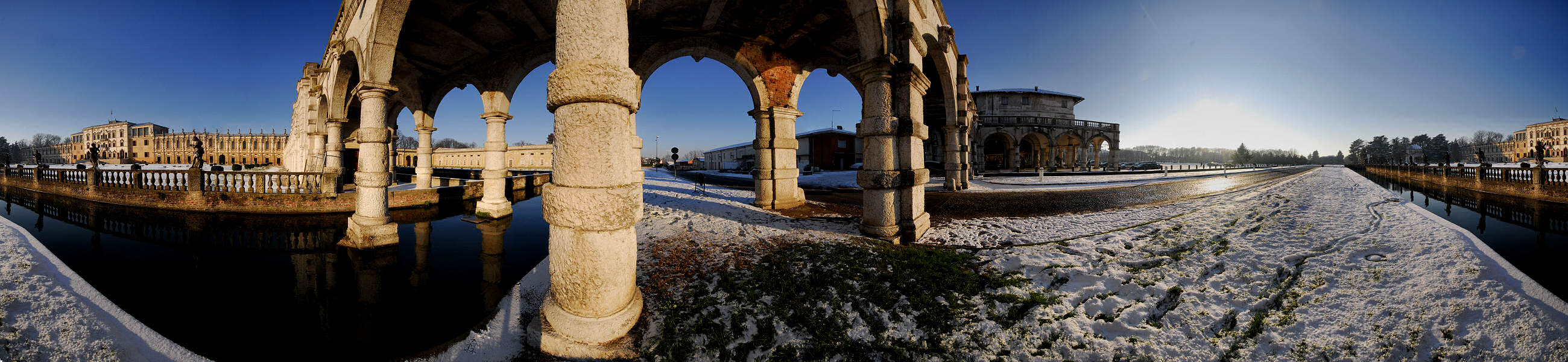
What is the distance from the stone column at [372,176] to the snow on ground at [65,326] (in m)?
2.25

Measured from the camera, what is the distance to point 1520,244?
704cm

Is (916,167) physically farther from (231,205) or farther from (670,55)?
(231,205)

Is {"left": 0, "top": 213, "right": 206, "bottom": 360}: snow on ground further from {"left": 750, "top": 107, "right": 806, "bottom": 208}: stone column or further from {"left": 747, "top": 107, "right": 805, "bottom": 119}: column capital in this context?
{"left": 747, "top": 107, "right": 805, "bottom": 119}: column capital

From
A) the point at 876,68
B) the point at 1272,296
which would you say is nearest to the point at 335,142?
the point at 876,68

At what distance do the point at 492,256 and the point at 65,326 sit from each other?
3.27 m

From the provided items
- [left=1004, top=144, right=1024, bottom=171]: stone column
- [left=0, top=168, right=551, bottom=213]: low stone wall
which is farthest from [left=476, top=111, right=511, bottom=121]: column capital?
[left=1004, top=144, right=1024, bottom=171]: stone column

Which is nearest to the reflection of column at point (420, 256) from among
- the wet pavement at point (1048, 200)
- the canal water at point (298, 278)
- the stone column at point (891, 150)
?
the canal water at point (298, 278)

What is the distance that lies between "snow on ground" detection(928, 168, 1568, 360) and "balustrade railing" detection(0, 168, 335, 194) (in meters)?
15.3

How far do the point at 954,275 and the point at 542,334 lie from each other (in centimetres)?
356

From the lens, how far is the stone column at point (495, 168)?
9562mm

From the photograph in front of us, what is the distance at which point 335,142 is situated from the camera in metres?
7.93

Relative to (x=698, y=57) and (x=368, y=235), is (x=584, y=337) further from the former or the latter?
(x=698, y=57)

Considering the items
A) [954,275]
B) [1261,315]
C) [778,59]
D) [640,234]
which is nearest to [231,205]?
[640,234]

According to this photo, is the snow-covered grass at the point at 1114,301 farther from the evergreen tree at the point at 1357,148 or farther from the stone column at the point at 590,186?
the evergreen tree at the point at 1357,148
